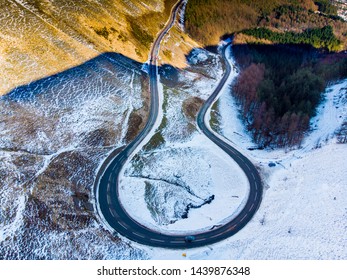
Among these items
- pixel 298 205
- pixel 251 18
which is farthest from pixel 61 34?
pixel 251 18

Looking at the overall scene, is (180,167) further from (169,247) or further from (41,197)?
(41,197)

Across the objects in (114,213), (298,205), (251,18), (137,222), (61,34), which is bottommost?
(114,213)

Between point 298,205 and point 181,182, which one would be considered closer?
point 298,205

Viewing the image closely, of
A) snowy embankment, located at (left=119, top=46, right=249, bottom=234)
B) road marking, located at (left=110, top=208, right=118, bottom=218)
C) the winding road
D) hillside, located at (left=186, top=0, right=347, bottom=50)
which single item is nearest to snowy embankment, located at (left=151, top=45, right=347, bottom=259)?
the winding road

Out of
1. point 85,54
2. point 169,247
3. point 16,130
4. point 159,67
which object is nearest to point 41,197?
point 16,130

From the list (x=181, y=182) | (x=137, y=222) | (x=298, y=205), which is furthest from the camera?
(x=181, y=182)

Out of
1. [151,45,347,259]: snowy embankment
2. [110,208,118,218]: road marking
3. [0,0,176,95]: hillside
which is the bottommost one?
[110,208,118,218]: road marking

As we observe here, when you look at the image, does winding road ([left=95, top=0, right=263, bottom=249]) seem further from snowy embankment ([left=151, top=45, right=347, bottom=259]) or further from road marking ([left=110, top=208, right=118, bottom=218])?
snowy embankment ([left=151, top=45, right=347, bottom=259])

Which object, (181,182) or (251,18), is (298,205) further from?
(251,18)
